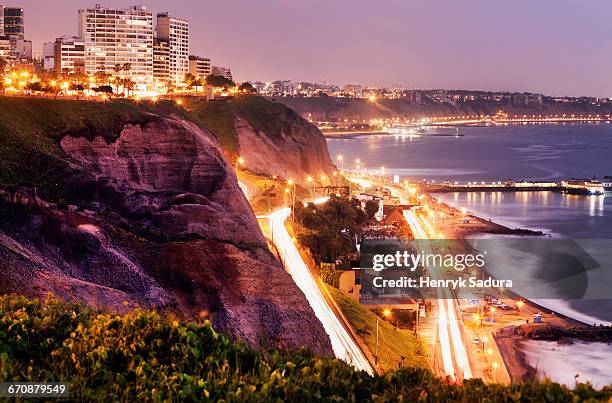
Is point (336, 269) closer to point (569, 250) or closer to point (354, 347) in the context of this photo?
point (354, 347)

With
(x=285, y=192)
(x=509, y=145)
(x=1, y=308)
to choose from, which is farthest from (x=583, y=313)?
(x=509, y=145)

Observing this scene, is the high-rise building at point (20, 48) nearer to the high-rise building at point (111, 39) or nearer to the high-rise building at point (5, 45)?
the high-rise building at point (5, 45)

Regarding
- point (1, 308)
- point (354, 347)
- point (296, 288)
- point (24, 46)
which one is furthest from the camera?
point (24, 46)

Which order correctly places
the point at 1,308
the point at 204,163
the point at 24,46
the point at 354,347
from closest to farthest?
the point at 1,308 → the point at 354,347 → the point at 204,163 → the point at 24,46

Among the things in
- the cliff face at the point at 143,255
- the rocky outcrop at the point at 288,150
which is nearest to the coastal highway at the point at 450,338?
the cliff face at the point at 143,255

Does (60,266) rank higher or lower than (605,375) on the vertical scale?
higher
